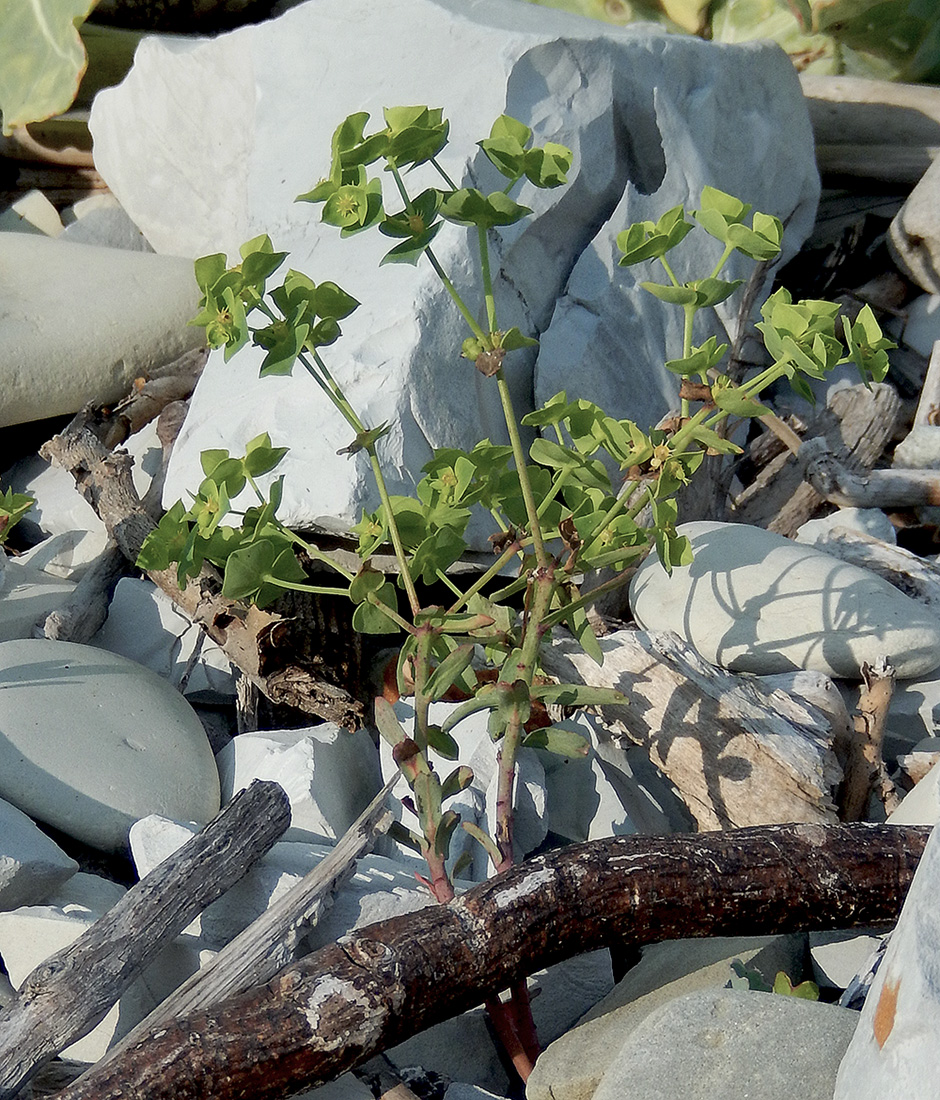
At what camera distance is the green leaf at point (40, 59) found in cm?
358

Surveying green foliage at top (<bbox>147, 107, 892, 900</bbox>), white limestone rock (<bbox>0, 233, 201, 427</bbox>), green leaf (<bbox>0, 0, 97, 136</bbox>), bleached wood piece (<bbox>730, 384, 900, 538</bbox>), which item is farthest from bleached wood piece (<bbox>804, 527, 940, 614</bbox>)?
green leaf (<bbox>0, 0, 97, 136</bbox>)

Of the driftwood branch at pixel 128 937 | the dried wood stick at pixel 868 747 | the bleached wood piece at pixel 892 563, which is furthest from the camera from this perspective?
the bleached wood piece at pixel 892 563

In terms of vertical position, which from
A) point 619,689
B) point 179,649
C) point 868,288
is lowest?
point 179,649

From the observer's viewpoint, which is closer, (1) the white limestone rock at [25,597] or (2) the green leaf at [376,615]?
(2) the green leaf at [376,615]

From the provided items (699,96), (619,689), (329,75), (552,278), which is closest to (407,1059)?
(619,689)

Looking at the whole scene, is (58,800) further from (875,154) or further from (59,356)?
(875,154)

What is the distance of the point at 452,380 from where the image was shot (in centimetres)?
247

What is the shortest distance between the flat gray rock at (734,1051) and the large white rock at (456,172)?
1.27 meters

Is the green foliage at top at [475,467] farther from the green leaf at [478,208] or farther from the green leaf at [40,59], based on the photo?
the green leaf at [40,59]

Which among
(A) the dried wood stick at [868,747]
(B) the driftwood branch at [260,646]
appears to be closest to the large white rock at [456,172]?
(B) the driftwood branch at [260,646]

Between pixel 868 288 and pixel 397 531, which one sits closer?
pixel 397 531

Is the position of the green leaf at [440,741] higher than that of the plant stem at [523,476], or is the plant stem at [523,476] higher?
the plant stem at [523,476]

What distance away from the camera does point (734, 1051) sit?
4.06 feet

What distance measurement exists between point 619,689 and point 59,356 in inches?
72.7
